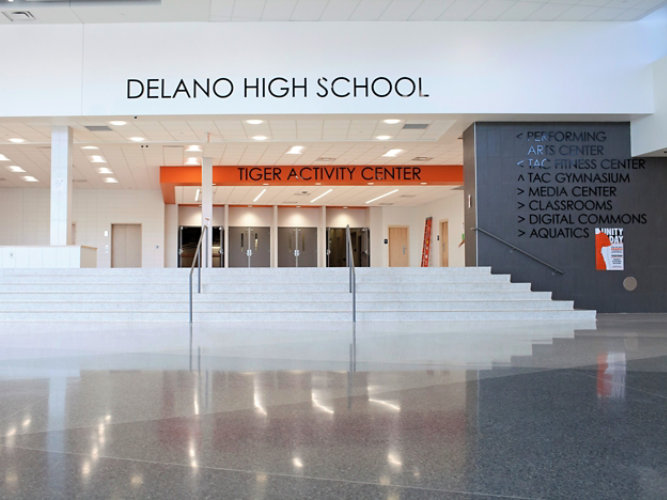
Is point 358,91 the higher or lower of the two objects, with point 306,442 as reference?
higher

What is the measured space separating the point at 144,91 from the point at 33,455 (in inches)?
340

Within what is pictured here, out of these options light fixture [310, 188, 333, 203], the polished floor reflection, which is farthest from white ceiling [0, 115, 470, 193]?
the polished floor reflection

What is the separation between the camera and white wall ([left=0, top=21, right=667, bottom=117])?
984 centimetres

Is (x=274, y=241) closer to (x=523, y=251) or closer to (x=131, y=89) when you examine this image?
(x=131, y=89)

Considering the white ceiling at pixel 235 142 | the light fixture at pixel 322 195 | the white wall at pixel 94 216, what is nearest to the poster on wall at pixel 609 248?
the white ceiling at pixel 235 142

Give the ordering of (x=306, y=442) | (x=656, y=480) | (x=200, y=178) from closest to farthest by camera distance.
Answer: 1. (x=656, y=480)
2. (x=306, y=442)
3. (x=200, y=178)

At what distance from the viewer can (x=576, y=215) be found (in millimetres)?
10547

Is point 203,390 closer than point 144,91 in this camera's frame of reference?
Yes

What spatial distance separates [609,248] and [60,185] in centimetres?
996

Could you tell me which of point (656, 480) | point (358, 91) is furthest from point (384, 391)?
point (358, 91)

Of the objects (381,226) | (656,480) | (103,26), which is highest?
(103,26)

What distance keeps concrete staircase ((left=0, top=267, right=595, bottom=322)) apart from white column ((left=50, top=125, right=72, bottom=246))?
1.06 meters

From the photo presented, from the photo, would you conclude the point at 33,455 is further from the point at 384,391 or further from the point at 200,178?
the point at 200,178

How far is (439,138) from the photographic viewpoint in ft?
39.1
